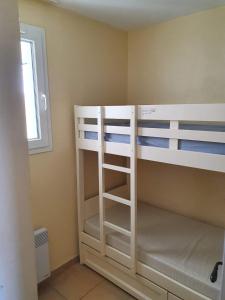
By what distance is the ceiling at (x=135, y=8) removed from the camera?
1809 mm

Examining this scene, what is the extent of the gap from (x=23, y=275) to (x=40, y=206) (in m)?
0.88

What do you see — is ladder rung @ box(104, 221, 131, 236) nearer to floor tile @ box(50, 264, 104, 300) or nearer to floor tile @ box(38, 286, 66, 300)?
floor tile @ box(50, 264, 104, 300)

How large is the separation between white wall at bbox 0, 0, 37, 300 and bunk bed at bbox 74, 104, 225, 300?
0.84 metres

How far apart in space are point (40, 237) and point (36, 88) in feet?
4.00

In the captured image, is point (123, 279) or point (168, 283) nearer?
point (168, 283)

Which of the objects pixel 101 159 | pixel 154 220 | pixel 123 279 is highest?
pixel 101 159

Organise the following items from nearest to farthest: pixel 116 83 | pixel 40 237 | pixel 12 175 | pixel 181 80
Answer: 1. pixel 12 175
2. pixel 40 237
3. pixel 181 80
4. pixel 116 83

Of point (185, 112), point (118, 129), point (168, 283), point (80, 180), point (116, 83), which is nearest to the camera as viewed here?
point (185, 112)

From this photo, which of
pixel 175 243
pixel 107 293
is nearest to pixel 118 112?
pixel 175 243

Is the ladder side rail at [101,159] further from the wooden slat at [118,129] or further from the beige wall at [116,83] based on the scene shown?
the beige wall at [116,83]

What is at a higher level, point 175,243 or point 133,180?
point 133,180

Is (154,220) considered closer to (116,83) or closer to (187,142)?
(187,142)

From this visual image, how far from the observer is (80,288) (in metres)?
1.98

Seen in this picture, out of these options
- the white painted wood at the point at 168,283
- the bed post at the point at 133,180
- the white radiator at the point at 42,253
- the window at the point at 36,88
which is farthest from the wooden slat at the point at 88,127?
the white painted wood at the point at 168,283
